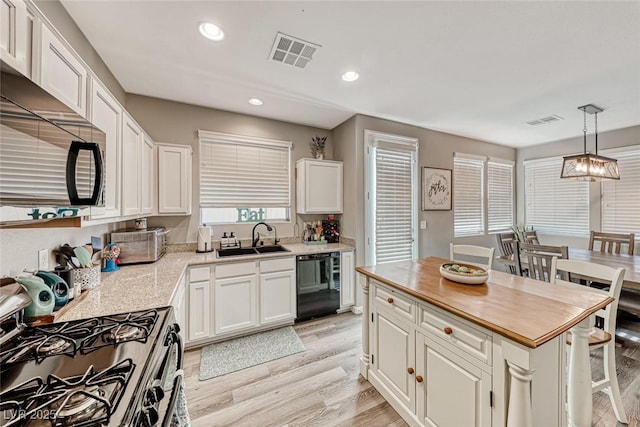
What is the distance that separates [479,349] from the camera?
46.4 inches

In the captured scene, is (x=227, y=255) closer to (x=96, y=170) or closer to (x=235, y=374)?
(x=235, y=374)

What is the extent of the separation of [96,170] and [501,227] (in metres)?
6.00

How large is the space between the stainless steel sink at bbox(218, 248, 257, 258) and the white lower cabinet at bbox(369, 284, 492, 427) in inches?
66.6

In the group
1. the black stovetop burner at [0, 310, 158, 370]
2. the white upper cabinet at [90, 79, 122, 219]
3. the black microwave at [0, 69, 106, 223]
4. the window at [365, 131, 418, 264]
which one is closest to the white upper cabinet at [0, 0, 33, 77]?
the black microwave at [0, 69, 106, 223]

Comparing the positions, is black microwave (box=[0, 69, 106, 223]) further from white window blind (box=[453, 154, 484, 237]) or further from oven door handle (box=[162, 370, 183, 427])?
white window blind (box=[453, 154, 484, 237])

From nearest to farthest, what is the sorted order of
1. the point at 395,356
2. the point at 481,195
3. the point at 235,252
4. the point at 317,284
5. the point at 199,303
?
the point at 395,356 < the point at 199,303 < the point at 235,252 < the point at 317,284 < the point at 481,195

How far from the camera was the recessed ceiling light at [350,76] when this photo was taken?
2.29 meters

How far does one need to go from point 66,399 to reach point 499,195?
19.9ft

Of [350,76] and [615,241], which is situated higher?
[350,76]

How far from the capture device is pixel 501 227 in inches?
190

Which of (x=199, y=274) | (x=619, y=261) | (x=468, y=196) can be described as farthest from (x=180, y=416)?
(x=468, y=196)

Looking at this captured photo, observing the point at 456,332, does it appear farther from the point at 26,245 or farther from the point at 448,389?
the point at 26,245

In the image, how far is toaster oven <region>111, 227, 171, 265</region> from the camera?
2.26m

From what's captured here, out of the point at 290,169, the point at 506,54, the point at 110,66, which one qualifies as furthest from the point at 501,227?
the point at 110,66
